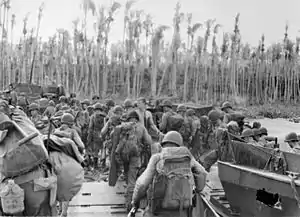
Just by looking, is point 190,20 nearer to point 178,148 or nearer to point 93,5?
point 93,5

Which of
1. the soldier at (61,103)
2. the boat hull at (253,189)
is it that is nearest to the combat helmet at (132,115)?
the boat hull at (253,189)

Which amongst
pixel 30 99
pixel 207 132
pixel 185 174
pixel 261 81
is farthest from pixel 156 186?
pixel 261 81

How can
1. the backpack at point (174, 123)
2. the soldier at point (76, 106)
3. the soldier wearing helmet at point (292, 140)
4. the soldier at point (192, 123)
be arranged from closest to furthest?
the soldier wearing helmet at point (292, 140) → the backpack at point (174, 123) → the soldier at point (192, 123) → the soldier at point (76, 106)

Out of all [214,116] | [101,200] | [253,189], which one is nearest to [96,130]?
[214,116]

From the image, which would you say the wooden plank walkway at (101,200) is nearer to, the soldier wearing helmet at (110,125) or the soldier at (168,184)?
the soldier wearing helmet at (110,125)

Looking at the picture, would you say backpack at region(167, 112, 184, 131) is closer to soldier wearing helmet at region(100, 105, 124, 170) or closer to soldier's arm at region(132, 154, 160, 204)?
soldier wearing helmet at region(100, 105, 124, 170)

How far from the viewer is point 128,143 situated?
7.93 m

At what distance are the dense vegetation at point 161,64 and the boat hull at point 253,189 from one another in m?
34.4

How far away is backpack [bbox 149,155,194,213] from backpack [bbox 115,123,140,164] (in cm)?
322

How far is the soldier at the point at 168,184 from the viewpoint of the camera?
4637 mm

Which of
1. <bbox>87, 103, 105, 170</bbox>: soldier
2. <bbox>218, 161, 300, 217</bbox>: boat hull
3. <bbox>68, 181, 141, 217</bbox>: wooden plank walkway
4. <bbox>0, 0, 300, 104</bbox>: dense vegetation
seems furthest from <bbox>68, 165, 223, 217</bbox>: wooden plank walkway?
<bbox>0, 0, 300, 104</bbox>: dense vegetation

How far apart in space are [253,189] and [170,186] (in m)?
2.59

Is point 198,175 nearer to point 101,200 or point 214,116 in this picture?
point 101,200

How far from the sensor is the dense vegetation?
1713 inches
